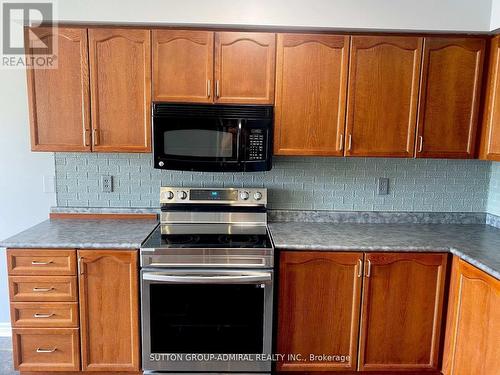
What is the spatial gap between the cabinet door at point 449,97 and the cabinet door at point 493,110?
6 cm

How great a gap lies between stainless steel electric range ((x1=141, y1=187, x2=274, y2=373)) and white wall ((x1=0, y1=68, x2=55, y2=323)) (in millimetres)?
1008

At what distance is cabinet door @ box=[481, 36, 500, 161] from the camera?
2068 mm

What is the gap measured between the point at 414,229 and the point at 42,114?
246 centimetres

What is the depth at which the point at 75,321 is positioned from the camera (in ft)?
6.37

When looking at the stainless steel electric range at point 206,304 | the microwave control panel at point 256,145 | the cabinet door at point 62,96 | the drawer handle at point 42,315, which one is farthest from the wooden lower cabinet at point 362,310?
the cabinet door at point 62,96

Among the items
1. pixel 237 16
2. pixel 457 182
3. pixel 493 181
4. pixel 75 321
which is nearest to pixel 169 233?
pixel 75 321

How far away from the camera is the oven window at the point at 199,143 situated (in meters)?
2.09

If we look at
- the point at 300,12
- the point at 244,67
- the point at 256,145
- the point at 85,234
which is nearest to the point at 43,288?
the point at 85,234

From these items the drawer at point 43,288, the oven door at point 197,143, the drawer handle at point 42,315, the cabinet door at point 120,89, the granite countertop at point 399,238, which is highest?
the cabinet door at point 120,89

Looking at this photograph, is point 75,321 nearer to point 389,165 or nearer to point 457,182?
point 389,165

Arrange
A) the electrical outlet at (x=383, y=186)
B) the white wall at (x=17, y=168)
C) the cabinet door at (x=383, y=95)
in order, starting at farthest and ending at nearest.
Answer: the electrical outlet at (x=383, y=186) < the white wall at (x=17, y=168) < the cabinet door at (x=383, y=95)

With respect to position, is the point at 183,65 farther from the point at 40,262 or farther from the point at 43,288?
the point at 43,288

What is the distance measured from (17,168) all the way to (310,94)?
2.04m

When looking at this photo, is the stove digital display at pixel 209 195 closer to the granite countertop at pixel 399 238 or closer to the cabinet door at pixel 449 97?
the granite countertop at pixel 399 238
